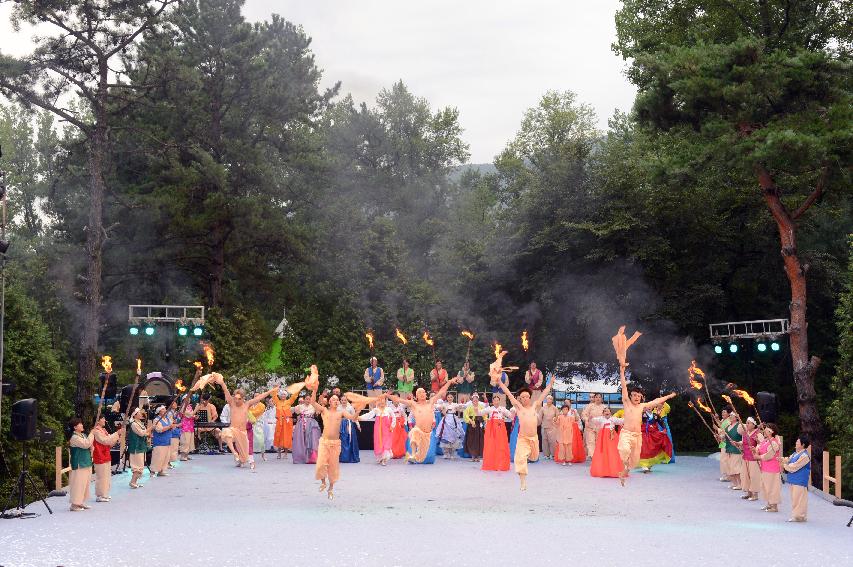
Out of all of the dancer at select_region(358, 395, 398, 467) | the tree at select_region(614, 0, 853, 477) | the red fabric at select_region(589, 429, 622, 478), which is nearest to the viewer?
the red fabric at select_region(589, 429, 622, 478)

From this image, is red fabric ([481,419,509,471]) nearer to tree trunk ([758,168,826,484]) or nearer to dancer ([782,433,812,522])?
tree trunk ([758,168,826,484])

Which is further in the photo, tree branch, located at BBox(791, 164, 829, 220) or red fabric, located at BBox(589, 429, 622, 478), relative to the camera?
tree branch, located at BBox(791, 164, 829, 220)

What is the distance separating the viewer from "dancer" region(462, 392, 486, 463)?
24.4 m

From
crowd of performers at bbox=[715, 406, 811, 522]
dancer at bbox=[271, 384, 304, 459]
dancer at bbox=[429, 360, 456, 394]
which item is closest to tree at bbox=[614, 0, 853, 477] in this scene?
crowd of performers at bbox=[715, 406, 811, 522]

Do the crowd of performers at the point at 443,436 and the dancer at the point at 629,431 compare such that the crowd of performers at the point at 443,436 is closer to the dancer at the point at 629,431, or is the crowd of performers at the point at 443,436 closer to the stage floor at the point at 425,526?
the dancer at the point at 629,431

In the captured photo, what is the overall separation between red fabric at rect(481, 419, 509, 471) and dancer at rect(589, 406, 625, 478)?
2.01 m

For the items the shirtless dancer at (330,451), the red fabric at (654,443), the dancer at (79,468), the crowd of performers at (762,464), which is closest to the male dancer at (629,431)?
the crowd of performers at (762,464)

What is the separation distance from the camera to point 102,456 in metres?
16.1

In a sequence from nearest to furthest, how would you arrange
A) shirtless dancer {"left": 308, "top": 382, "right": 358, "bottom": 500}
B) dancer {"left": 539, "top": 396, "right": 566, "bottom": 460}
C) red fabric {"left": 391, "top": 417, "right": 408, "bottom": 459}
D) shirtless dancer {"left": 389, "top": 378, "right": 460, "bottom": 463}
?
1. shirtless dancer {"left": 308, "top": 382, "right": 358, "bottom": 500}
2. shirtless dancer {"left": 389, "top": 378, "right": 460, "bottom": 463}
3. red fabric {"left": 391, "top": 417, "right": 408, "bottom": 459}
4. dancer {"left": 539, "top": 396, "right": 566, "bottom": 460}

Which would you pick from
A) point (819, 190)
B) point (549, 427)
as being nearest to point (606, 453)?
point (549, 427)

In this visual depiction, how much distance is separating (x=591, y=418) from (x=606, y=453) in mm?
2804

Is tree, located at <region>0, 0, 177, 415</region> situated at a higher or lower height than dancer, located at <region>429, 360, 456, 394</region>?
higher

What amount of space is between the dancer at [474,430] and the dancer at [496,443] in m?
1.86

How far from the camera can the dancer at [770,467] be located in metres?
15.0
